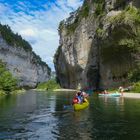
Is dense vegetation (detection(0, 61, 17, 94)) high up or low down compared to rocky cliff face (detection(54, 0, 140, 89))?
down

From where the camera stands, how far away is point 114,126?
25328mm

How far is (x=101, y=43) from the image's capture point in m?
84.9

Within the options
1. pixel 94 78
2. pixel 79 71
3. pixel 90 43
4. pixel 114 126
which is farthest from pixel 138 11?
pixel 114 126

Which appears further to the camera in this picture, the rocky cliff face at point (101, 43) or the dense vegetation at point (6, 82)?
the dense vegetation at point (6, 82)

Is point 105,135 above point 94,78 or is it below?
below

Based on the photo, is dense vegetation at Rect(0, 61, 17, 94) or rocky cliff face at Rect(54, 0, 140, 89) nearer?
rocky cliff face at Rect(54, 0, 140, 89)

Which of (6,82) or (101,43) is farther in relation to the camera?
(6,82)

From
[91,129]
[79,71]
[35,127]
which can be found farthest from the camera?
[79,71]

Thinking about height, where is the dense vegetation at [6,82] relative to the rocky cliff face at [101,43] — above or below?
below

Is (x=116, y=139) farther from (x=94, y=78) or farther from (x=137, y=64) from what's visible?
(x=94, y=78)

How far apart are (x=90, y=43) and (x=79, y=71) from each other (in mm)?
18375

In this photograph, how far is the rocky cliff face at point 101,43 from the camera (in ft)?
246

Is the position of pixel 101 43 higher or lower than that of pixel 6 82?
higher

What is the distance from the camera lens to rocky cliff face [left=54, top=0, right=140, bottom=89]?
75.1 m
